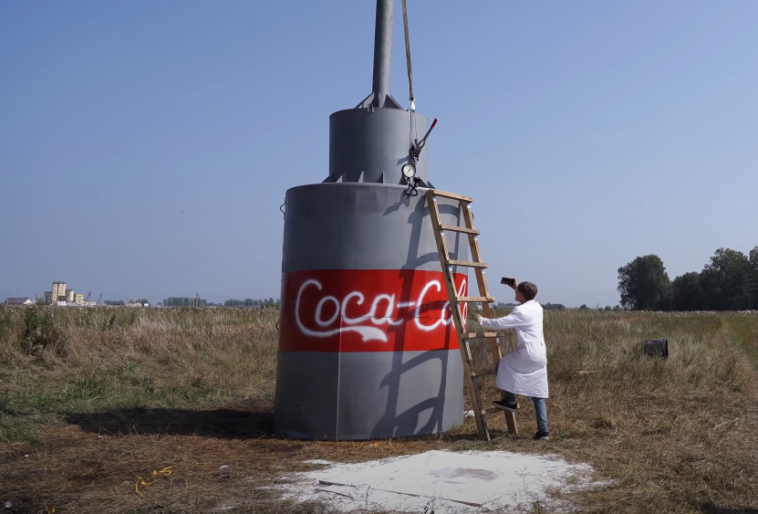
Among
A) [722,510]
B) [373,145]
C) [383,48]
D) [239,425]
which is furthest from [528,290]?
[239,425]

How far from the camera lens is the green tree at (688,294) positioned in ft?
345

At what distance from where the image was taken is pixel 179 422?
972cm

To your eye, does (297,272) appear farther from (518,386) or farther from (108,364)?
(108,364)

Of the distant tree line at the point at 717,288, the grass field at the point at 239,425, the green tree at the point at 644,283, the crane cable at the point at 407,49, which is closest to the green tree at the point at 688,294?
the distant tree line at the point at 717,288

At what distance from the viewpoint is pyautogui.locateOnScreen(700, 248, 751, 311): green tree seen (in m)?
99.6

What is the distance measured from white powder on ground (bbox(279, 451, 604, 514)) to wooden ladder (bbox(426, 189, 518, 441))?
0.99m

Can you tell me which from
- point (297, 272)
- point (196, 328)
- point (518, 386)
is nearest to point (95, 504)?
point (297, 272)

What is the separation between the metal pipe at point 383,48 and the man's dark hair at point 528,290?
314 cm

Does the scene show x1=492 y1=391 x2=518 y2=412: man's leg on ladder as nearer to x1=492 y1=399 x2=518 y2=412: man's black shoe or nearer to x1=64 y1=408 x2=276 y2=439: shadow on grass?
x1=492 y1=399 x2=518 y2=412: man's black shoe

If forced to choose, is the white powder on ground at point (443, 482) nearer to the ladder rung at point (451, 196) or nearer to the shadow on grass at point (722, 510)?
the shadow on grass at point (722, 510)

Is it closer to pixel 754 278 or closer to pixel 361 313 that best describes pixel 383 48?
pixel 361 313

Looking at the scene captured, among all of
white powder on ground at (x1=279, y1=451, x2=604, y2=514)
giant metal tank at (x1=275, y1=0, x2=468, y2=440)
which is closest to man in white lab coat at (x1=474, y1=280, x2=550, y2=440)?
giant metal tank at (x1=275, y1=0, x2=468, y2=440)

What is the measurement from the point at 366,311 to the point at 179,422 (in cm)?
330

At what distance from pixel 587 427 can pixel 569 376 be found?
3949 mm
